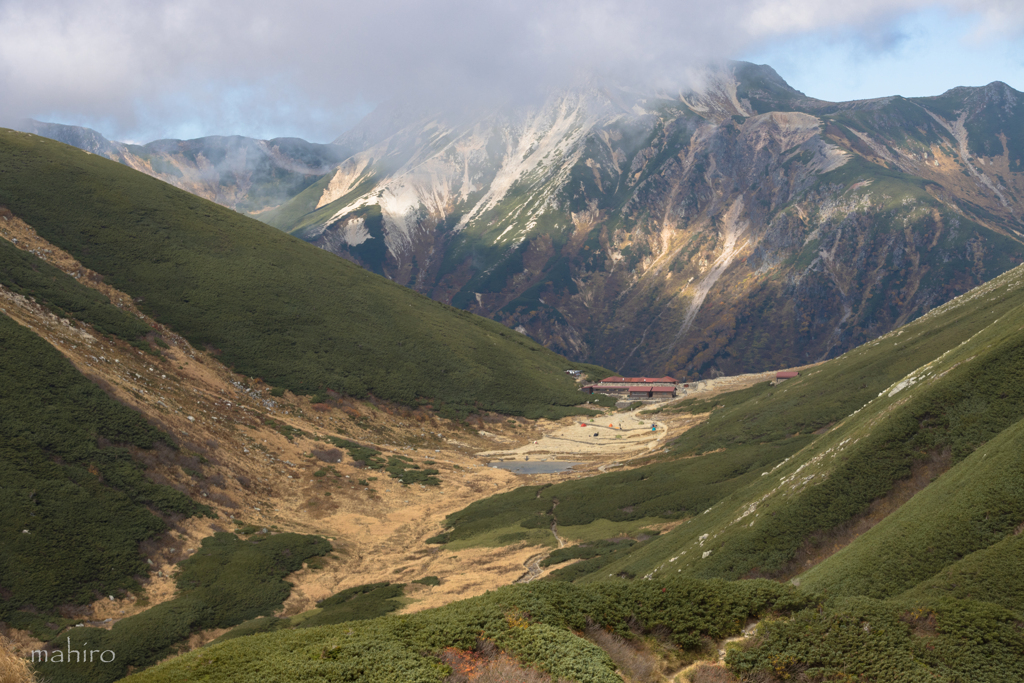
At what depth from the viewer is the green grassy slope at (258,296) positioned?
99875 millimetres

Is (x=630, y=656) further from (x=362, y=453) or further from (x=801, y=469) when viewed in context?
(x=362, y=453)

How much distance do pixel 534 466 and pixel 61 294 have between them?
67.7 metres

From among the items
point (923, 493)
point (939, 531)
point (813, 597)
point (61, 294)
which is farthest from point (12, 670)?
point (61, 294)

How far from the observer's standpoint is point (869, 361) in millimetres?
69375

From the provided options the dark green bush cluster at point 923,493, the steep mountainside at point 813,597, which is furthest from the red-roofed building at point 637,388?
the dark green bush cluster at point 923,493

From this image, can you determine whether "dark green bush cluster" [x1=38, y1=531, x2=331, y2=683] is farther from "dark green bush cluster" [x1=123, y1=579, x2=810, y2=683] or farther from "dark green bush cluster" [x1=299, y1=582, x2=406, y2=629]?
"dark green bush cluster" [x1=123, y1=579, x2=810, y2=683]

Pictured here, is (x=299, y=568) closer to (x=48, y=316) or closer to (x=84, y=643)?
(x=84, y=643)

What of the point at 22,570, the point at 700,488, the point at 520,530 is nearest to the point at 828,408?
the point at 700,488

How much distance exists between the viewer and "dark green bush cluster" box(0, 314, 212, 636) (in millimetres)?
34812

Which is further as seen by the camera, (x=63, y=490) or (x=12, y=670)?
(x=63, y=490)

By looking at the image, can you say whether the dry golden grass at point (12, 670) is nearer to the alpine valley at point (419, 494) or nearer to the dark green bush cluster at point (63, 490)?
the alpine valley at point (419, 494)

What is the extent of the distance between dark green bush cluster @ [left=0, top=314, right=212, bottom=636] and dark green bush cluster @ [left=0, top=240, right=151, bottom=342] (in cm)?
2163

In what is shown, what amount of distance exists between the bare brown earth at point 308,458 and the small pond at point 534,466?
8.58ft

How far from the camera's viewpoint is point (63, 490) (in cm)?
4206
